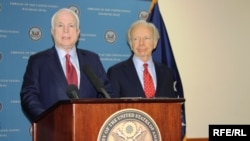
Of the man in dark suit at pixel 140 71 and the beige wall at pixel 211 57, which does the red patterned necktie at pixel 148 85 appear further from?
the beige wall at pixel 211 57

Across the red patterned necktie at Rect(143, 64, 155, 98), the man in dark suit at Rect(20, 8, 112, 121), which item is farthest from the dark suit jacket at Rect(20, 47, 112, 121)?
the red patterned necktie at Rect(143, 64, 155, 98)

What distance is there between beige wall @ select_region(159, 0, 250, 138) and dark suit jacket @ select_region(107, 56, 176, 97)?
Result: 3.29ft

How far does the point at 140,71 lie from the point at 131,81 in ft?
0.55

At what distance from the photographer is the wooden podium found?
163cm

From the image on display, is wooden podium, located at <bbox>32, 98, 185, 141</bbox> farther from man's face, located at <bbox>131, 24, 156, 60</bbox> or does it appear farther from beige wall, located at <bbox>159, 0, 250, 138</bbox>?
beige wall, located at <bbox>159, 0, 250, 138</bbox>

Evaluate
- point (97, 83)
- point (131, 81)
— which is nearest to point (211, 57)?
point (131, 81)

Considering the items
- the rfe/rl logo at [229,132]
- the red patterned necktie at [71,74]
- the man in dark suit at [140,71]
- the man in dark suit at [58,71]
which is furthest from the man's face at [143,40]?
the rfe/rl logo at [229,132]

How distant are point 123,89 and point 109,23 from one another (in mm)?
951

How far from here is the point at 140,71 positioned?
3389 millimetres

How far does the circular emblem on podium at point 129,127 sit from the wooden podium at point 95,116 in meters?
0.02

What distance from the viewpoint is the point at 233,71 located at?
15.3ft

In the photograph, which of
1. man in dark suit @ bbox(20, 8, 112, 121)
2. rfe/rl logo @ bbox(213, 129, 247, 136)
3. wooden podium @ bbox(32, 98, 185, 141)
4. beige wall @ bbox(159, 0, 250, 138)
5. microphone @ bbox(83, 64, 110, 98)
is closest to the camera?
wooden podium @ bbox(32, 98, 185, 141)

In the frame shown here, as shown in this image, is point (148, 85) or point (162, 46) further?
point (162, 46)

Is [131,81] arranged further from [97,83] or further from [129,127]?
[129,127]
